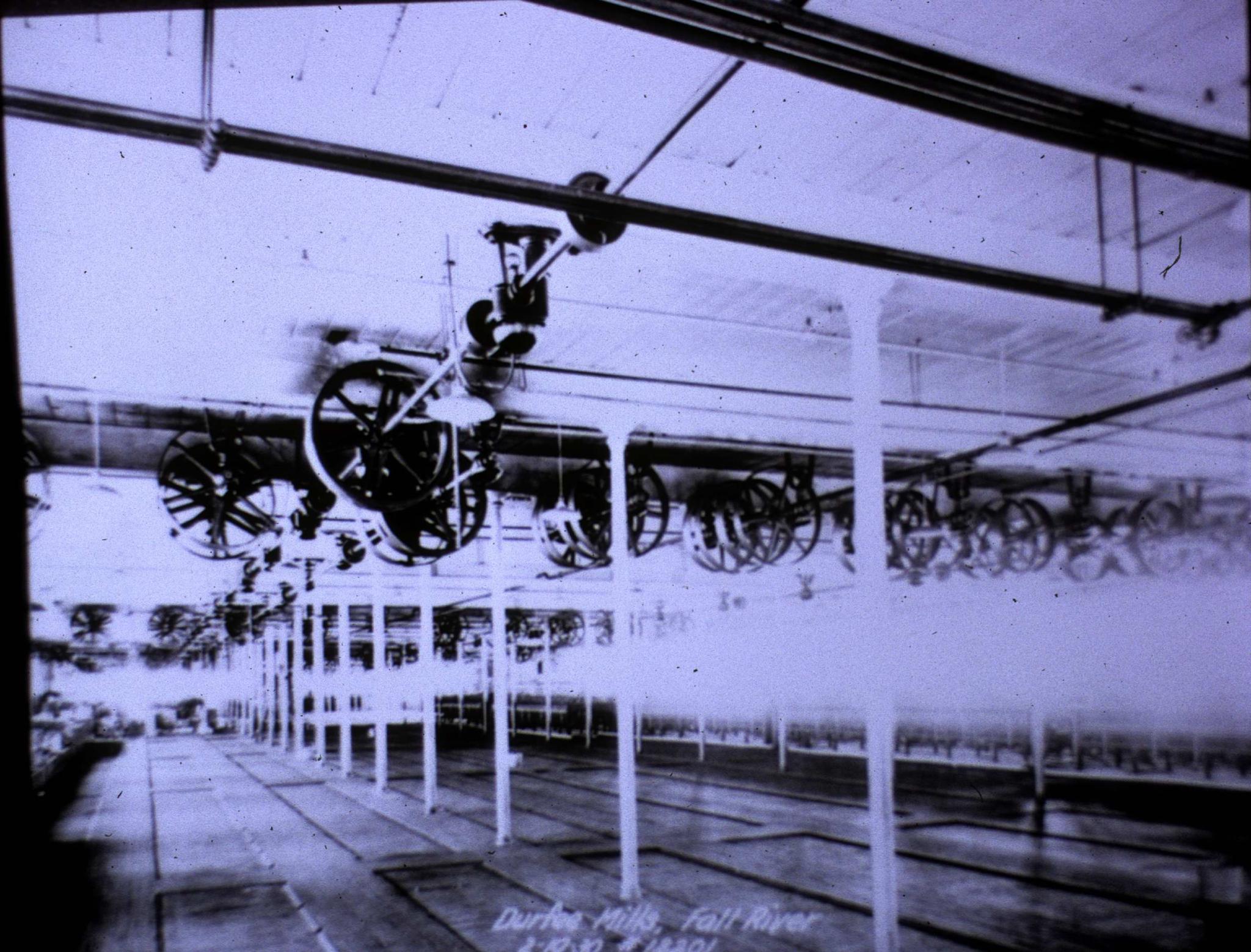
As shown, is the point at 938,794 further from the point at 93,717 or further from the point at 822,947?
the point at 93,717

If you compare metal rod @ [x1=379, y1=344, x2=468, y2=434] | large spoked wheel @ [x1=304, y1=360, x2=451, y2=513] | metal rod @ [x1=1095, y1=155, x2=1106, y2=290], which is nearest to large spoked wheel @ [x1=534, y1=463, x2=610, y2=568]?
large spoked wheel @ [x1=304, y1=360, x2=451, y2=513]

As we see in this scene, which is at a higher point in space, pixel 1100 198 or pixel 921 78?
pixel 1100 198

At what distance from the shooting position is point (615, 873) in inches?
320

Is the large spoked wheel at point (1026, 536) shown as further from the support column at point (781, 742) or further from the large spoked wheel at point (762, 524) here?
the support column at point (781, 742)

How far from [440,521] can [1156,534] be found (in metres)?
7.70

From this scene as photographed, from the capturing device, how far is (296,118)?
12.0ft

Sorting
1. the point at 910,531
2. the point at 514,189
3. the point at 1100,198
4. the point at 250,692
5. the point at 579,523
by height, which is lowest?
the point at 250,692

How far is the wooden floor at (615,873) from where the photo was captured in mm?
6309

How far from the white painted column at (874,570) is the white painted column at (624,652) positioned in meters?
2.50

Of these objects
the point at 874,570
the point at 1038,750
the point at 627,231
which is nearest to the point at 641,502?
the point at 627,231

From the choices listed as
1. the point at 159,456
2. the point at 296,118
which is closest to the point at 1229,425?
the point at 296,118

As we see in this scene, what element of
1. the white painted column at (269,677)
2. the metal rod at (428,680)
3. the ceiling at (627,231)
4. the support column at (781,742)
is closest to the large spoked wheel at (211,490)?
the ceiling at (627,231)

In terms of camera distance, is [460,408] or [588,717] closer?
[460,408]

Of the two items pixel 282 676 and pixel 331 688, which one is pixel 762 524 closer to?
pixel 282 676
